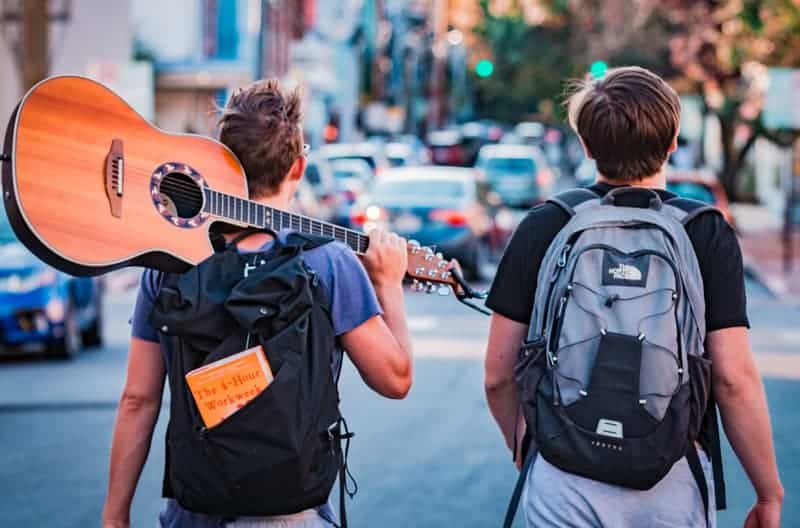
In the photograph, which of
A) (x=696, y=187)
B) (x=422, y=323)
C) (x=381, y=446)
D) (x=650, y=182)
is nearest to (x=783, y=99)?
(x=696, y=187)

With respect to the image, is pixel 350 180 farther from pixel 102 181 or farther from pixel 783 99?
pixel 102 181

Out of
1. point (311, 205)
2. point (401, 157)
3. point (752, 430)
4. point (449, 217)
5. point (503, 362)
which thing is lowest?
point (401, 157)

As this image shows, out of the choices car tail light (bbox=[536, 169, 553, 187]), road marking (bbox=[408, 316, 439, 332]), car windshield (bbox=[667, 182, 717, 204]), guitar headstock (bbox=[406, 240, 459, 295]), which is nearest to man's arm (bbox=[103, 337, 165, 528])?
guitar headstock (bbox=[406, 240, 459, 295])

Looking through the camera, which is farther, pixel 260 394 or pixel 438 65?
pixel 438 65

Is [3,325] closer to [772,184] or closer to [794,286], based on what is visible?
[794,286]

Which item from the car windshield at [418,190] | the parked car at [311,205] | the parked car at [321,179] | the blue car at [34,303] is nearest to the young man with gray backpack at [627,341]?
the blue car at [34,303]

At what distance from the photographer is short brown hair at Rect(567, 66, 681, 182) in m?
3.59

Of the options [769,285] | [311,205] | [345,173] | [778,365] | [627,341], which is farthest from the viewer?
[345,173]

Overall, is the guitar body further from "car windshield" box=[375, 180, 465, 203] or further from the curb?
"car windshield" box=[375, 180, 465, 203]

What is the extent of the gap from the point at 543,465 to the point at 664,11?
42088mm

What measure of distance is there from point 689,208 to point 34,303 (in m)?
10.8

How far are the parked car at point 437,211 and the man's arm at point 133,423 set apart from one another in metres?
17.4

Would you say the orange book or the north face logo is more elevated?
the north face logo

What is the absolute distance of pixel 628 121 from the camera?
3.59m
